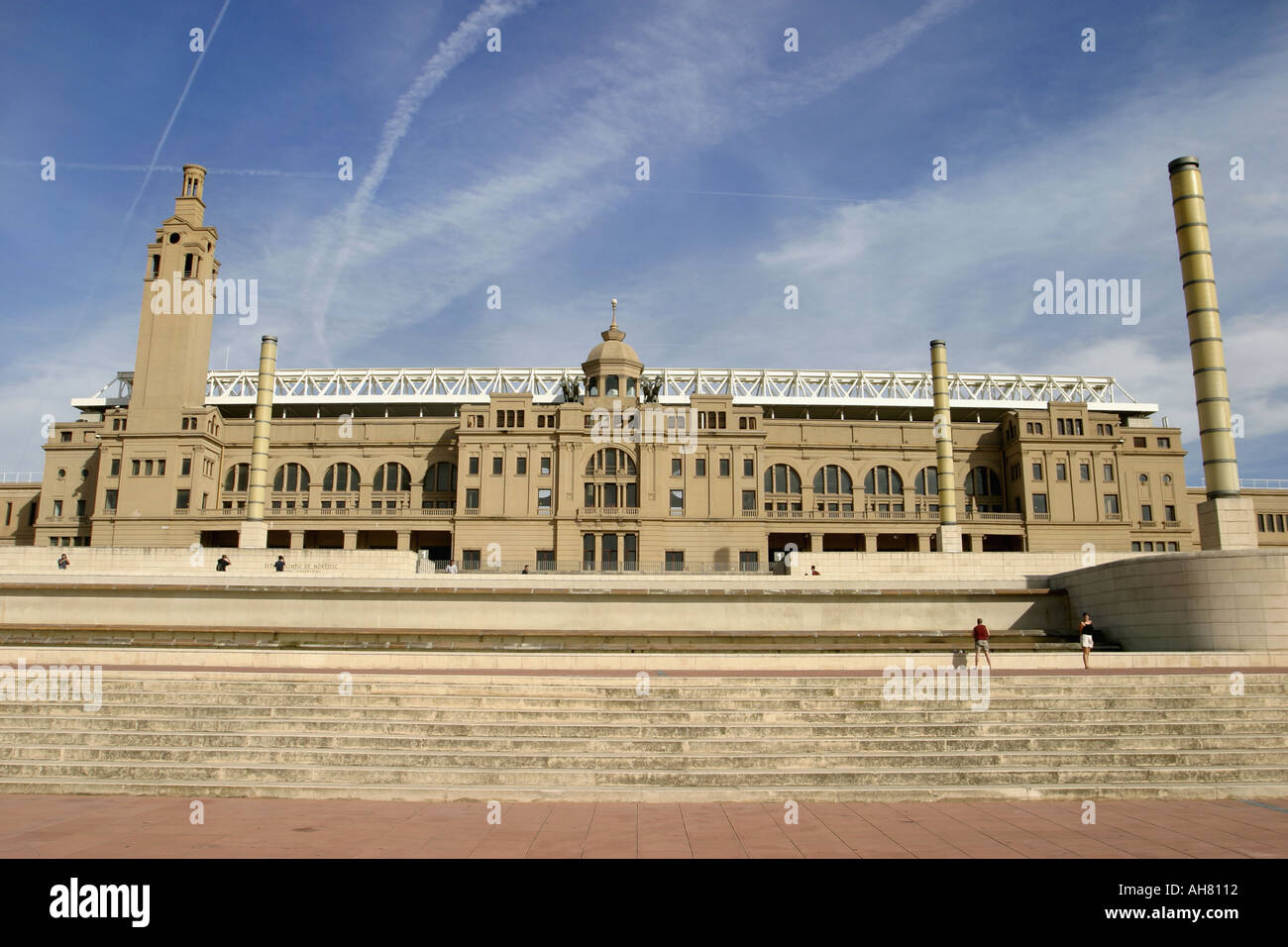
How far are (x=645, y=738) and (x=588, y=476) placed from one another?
48.8 meters

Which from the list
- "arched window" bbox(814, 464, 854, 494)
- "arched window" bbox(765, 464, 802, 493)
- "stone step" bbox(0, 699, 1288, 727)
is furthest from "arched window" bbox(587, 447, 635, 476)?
"stone step" bbox(0, 699, 1288, 727)

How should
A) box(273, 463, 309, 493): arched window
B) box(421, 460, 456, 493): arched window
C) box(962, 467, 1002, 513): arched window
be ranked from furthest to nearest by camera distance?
1. box(962, 467, 1002, 513): arched window
2. box(273, 463, 309, 493): arched window
3. box(421, 460, 456, 493): arched window

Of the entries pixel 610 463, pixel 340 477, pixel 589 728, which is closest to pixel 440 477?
pixel 340 477

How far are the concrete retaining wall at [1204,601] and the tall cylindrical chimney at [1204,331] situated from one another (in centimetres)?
492

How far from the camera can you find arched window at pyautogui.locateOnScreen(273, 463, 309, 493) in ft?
233

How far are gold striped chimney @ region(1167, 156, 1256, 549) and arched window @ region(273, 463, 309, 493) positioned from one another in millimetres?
60151

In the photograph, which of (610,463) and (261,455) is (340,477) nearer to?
(261,455)

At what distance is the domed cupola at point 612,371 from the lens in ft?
220

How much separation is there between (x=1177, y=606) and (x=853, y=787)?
20174 millimetres

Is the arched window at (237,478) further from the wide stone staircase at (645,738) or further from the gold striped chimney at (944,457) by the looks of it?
the wide stone staircase at (645,738)

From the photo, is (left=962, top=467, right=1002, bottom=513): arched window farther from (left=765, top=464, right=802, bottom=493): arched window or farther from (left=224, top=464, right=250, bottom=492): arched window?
(left=224, top=464, right=250, bottom=492): arched window
